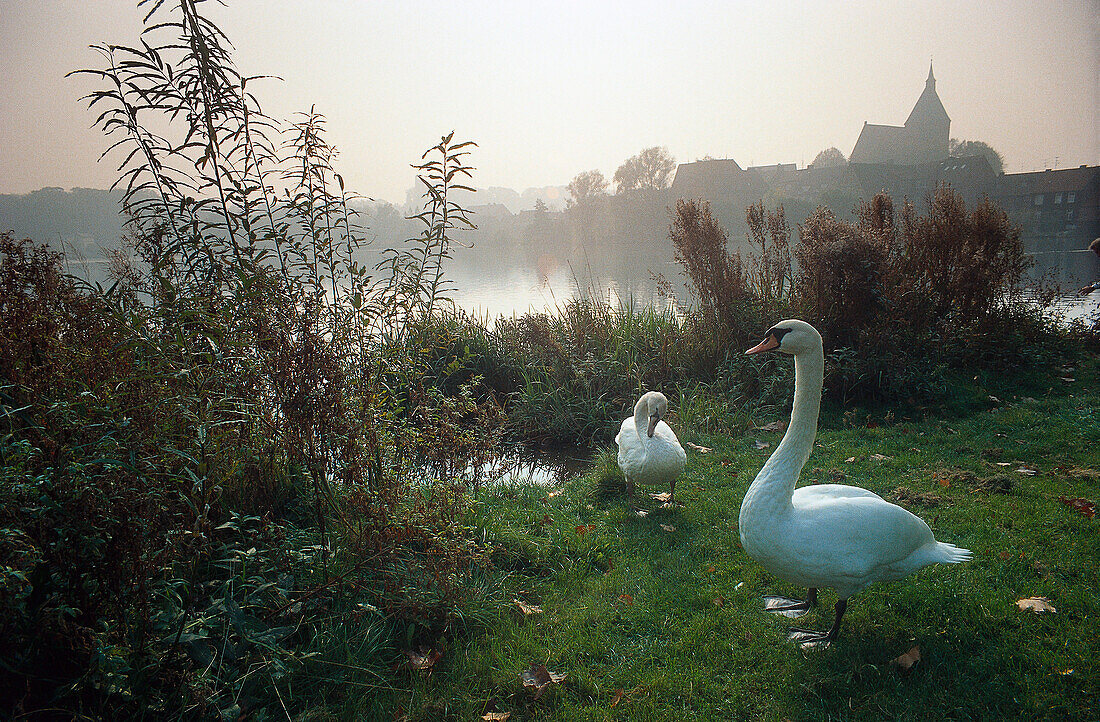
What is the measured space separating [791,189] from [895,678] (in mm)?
32089

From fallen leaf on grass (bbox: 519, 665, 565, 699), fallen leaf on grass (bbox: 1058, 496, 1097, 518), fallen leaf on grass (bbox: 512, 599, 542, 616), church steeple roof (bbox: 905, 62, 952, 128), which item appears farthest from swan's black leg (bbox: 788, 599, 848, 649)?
church steeple roof (bbox: 905, 62, 952, 128)

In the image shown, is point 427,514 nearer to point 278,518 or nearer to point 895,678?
point 278,518

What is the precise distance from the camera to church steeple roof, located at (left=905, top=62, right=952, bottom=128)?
52.7m

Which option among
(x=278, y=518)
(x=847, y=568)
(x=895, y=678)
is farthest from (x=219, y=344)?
(x=895, y=678)

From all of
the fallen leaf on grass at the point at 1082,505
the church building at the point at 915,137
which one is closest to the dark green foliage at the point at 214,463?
the fallen leaf on grass at the point at 1082,505

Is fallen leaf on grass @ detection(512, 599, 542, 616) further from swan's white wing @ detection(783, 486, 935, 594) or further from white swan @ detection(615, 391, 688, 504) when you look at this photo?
white swan @ detection(615, 391, 688, 504)

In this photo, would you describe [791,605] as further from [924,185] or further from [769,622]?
[924,185]

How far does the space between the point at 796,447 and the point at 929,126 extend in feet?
218

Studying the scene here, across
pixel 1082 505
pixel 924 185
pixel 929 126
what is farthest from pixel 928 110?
pixel 1082 505

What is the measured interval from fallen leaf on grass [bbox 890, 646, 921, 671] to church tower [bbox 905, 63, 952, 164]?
189 ft

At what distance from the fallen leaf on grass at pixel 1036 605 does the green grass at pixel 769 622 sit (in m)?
0.04

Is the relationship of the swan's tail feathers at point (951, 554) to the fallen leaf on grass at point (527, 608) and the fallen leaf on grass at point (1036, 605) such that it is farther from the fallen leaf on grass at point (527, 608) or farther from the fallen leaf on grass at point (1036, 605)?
the fallen leaf on grass at point (527, 608)

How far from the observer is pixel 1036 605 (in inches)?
108

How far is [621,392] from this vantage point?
7539mm
